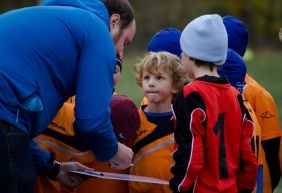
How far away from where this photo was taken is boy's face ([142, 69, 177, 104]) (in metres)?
5.52

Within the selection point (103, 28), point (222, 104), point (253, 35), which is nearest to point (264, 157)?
point (222, 104)

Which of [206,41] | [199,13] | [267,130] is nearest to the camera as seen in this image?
[206,41]

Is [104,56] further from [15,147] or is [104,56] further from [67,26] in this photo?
[15,147]

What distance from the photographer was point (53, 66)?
4355mm

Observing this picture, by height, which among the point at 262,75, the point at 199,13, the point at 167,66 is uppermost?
the point at 167,66

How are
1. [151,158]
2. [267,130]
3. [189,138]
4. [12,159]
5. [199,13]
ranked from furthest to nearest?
[199,13]
[267,130]
[151,158]
[189,138]
[12,159]

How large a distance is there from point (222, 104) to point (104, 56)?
0.79m

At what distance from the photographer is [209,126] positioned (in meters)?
4.75

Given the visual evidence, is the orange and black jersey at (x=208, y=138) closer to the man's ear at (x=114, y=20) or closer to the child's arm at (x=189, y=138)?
the child's arm at (x=189, y=138)

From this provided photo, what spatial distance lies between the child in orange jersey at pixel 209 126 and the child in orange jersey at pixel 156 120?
1.66 feet

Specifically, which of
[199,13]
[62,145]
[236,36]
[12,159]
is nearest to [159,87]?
[62,145]

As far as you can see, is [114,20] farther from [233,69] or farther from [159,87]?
[233,69]

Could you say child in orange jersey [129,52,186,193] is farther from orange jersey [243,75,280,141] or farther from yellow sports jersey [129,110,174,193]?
orange jersey [243,75,280,141]

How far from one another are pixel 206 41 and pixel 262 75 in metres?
20.5
